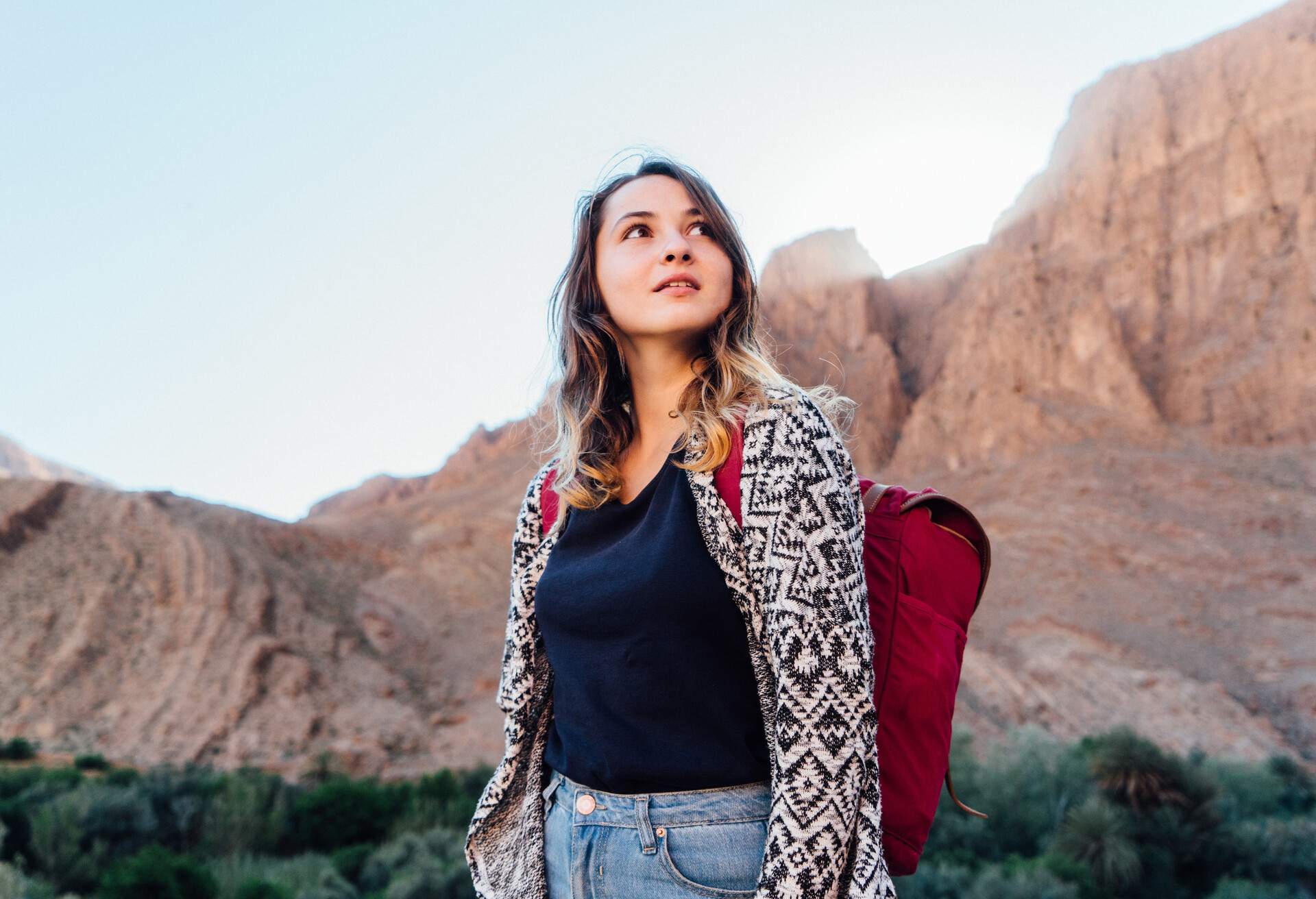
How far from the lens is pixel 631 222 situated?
1956 millimetres

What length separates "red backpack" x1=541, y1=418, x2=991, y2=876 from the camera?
1.44m

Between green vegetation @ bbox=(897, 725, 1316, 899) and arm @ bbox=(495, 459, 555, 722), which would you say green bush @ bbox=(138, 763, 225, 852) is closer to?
green vegetation @ bbox=(897, 725, 1316, 899)

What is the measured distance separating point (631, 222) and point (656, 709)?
3.33 feet

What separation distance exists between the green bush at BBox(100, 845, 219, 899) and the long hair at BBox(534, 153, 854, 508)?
6911 millimetres

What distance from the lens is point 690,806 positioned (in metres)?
1.50

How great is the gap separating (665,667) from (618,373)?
32.5 inches

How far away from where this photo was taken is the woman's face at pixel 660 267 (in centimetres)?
185

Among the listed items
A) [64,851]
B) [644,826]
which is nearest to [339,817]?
[64,851]

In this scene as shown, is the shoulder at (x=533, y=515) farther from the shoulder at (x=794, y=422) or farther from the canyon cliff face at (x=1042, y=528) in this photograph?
the canyon cliff face at (x=1042, y=528)

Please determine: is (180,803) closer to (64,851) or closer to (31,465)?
(64,851)

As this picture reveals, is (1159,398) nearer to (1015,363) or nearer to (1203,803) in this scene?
(1015,363)

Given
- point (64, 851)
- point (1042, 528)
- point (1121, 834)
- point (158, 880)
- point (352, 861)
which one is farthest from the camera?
point (1042, 528)

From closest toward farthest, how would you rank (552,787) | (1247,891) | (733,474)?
(733,474) < (552,787) < (1247,891)

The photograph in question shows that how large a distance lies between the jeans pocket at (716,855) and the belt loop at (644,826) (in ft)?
0.05
